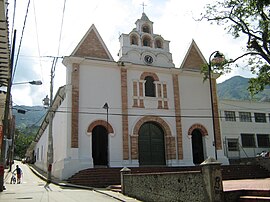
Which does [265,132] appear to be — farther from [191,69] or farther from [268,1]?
[268,1]

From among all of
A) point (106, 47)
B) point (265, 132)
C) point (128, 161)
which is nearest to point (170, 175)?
point (128, 161)

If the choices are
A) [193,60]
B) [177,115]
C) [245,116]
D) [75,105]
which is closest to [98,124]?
[75,105]

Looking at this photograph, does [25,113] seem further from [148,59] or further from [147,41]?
[147,41]

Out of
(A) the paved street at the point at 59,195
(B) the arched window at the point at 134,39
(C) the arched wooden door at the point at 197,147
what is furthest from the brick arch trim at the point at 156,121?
(A) the paved street at the point at 59,195

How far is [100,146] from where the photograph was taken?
24.0 meters

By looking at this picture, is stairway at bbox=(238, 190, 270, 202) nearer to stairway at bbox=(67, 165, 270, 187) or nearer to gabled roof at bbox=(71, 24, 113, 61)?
stairway at bbox=(67, 165, 270, 187)

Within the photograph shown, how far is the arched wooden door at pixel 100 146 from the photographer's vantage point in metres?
23.8

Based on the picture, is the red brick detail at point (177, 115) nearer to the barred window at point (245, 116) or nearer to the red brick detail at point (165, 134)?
the red brick detail at point (165, 134)

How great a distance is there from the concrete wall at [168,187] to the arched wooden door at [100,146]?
29.7 ft

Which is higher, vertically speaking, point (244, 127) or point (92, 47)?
point (92, 47)

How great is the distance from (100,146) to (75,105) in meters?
3.80

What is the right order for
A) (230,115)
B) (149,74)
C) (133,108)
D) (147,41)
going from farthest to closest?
(230,115) < (147,41) < (149,74) < (133,108)

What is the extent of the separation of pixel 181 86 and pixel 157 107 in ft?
10.2

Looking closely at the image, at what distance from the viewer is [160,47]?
2783cm
